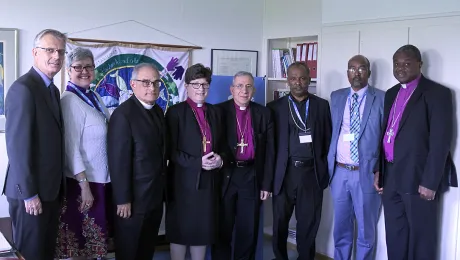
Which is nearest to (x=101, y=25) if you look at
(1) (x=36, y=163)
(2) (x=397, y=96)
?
(1) (x=36, y=163)

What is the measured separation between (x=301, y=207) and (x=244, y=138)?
759mm

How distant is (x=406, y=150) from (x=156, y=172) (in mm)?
1729

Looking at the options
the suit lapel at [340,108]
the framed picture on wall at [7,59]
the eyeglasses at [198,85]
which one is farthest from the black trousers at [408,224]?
the framed picture on wall at [7,59]

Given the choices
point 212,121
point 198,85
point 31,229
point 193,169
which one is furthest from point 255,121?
point 31,229

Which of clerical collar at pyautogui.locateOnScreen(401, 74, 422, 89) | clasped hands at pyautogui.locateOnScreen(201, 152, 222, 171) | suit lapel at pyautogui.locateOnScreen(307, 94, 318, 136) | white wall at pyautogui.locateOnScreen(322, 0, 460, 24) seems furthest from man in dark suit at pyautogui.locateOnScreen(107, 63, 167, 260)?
white wall at pyautogui.locateOnScreen(322, 0, 460, 24)

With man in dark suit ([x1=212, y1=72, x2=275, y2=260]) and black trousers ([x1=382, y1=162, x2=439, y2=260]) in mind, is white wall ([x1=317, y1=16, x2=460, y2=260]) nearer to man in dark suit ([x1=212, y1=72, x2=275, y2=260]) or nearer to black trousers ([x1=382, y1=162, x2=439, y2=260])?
black trousers ([x1=382, y1=162, x2=439, y2=260])

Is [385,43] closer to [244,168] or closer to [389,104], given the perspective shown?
[389,104]

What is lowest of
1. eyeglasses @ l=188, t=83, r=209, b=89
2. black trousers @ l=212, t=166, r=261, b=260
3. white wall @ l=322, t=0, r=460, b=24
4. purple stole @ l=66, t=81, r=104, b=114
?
black trousers @ l=212, t=166, r=261, b=260

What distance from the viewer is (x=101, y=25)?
451cm

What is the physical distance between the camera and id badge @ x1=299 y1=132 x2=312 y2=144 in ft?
12.5

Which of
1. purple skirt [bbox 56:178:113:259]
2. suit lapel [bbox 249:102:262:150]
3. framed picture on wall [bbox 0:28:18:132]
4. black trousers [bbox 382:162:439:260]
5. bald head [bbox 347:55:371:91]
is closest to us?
purple skirt [bbox 56:178:113:259]

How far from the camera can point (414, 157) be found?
134 inches

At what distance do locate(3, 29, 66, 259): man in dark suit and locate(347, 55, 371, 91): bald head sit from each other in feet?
7.14

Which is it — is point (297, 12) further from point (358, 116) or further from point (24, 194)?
point (24, 194)
